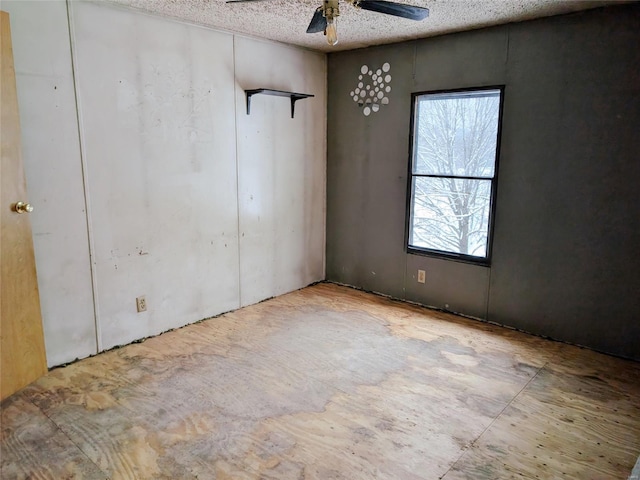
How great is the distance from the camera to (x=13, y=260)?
2578mm

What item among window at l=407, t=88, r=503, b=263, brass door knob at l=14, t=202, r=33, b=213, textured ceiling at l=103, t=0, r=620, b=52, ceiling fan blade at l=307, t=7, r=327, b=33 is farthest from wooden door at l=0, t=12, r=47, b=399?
window at l=407, t=88, r=503, b=263

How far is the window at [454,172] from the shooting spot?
3773mm

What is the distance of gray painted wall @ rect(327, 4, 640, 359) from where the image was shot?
3104 millimetres

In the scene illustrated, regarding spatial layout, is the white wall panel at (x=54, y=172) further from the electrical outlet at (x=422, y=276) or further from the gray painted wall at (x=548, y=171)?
the electrical outlet at (x=422, y=276)

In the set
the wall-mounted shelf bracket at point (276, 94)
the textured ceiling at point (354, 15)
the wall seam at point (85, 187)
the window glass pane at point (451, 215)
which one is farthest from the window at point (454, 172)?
the wall seam at point (85, 187)

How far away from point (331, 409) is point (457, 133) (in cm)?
261

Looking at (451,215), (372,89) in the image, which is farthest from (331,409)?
(372,89)

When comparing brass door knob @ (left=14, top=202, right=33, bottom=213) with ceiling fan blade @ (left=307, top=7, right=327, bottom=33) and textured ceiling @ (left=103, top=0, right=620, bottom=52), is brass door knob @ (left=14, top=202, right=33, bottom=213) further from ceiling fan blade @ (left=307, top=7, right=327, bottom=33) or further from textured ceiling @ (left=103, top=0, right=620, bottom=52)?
ceiling fan blade @ (left=307, top=7, right=327, bottom=33)

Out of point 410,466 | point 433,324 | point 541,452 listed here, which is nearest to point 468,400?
point 541,452

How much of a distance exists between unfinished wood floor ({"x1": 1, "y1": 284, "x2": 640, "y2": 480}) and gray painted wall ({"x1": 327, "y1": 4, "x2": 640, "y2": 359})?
36 centimetres

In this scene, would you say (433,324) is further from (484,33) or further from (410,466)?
(484,33)

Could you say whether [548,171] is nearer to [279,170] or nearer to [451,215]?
[451,215]

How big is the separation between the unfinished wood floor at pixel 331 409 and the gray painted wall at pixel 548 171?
1.17ft

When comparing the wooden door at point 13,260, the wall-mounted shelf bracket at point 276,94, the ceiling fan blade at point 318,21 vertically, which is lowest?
the wooden door at point 13,260
